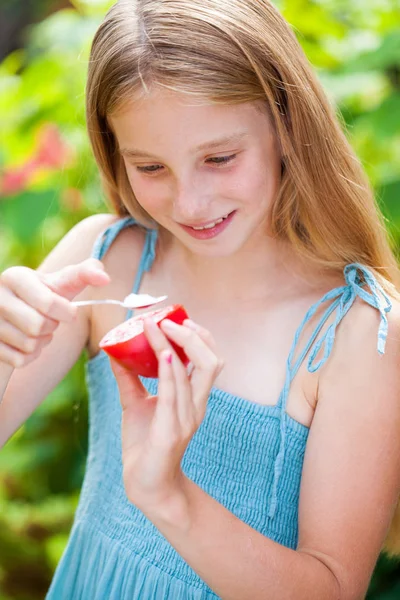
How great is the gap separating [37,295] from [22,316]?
43 mm

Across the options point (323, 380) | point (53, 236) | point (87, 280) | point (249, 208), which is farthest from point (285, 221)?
point (53, 236)

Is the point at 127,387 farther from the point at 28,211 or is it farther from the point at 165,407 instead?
the point at 28,211

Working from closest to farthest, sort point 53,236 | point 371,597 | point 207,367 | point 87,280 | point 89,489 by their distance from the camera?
point 207,367, point 87,280, point 89,489, point 371,597, point 53,236

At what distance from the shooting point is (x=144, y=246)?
1.92m

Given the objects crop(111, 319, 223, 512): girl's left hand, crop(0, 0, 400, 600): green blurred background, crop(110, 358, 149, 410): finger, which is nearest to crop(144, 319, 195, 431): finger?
crop(111, 319, 223, 512): girl's left hand

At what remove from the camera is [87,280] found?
1.40 metres

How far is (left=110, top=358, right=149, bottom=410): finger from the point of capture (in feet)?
4.50

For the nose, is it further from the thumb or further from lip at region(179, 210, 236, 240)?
the thumb

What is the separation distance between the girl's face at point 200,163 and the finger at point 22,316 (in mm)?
316

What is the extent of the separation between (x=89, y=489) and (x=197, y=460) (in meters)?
0.26

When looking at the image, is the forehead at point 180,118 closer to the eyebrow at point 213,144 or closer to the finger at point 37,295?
the eyebrow at point 213,144

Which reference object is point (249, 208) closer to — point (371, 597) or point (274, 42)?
point (274, 42)

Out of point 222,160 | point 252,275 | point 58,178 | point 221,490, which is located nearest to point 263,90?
point 222,160

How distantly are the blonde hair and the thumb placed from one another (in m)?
0.33
